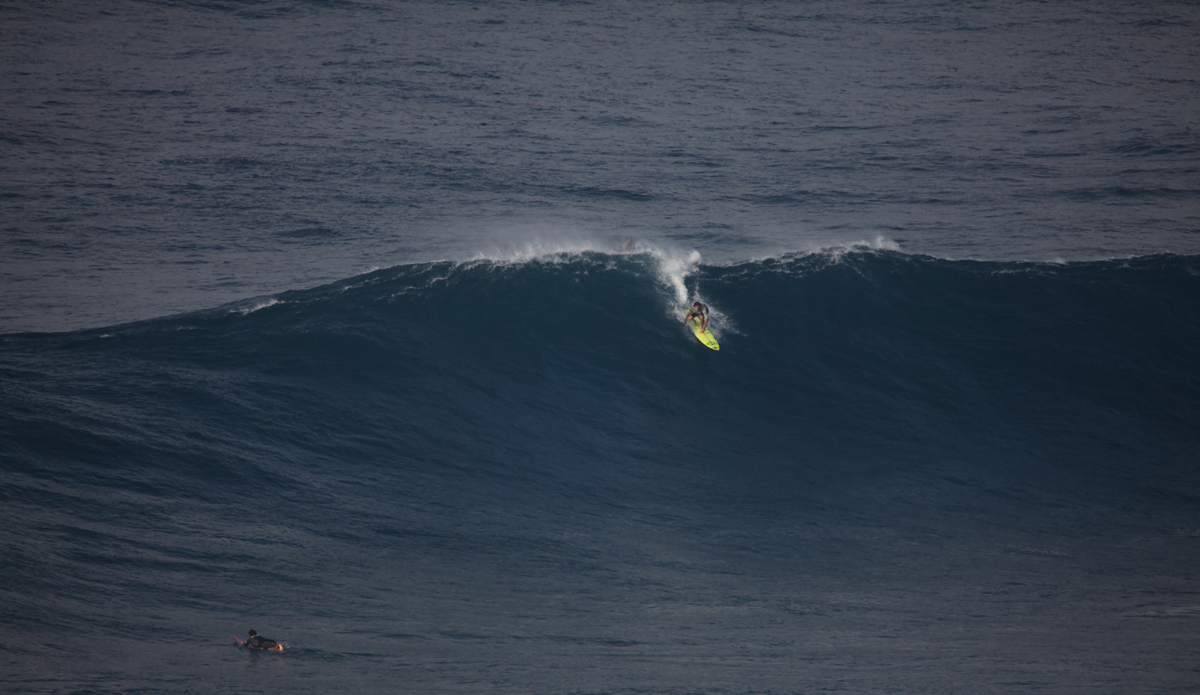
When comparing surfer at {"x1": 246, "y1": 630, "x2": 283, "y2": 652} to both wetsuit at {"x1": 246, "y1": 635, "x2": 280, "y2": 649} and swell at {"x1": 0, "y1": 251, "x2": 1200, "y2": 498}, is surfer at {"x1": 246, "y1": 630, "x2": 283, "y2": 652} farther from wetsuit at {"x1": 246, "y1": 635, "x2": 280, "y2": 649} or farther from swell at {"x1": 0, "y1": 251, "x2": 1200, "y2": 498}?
swell at {"x1": 0, "y1": 251, "x2": 1200, "y2": 498}

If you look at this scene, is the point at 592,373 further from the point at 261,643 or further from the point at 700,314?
the point at 261,643

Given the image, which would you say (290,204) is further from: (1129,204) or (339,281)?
(1129,204)

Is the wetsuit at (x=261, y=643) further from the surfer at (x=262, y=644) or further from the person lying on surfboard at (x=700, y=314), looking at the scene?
the person lying on surfboard at (x=700, y=314)

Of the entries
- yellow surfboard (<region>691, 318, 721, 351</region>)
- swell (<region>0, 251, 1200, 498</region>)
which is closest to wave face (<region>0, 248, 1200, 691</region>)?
swell (<region>0, 251, 1200, 498</region>)

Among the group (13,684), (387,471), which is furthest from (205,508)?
(13,684)

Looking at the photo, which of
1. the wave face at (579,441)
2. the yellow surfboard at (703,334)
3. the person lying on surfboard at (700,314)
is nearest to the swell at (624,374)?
the wave face at (579,441)
